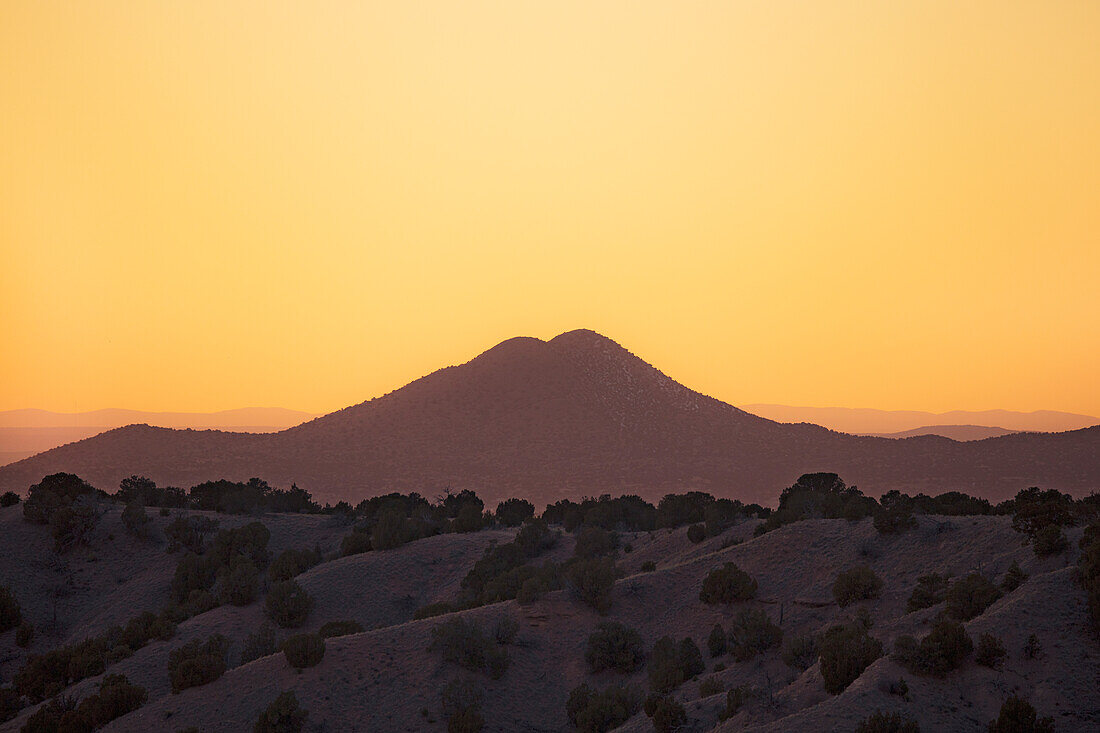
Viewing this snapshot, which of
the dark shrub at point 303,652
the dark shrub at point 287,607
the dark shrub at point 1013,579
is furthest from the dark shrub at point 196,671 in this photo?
the dark shrub at point 1013,579

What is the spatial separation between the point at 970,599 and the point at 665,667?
8.09 metres

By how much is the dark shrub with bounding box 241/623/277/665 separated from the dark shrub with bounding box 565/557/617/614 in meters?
10.6

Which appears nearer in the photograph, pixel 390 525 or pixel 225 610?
pixel 225 610

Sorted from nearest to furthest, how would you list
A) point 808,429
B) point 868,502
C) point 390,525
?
point 868,502 → point 390,525 → point 808,429

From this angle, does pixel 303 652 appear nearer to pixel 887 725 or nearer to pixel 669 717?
pixel 669 717

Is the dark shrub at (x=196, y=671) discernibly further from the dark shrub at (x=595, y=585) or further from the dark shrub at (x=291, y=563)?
the dark shrub at (x=291, y=563)

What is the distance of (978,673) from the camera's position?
18359 mm

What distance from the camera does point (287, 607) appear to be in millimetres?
36281

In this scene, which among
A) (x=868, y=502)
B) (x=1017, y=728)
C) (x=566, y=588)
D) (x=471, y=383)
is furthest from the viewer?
(x=471, y=383)

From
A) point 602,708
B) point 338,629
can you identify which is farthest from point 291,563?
point 602,708

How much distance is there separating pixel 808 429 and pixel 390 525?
86.8m

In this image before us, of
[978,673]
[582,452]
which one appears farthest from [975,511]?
[582,452]

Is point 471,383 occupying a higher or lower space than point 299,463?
higher

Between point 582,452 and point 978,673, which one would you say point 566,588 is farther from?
point 582,452
